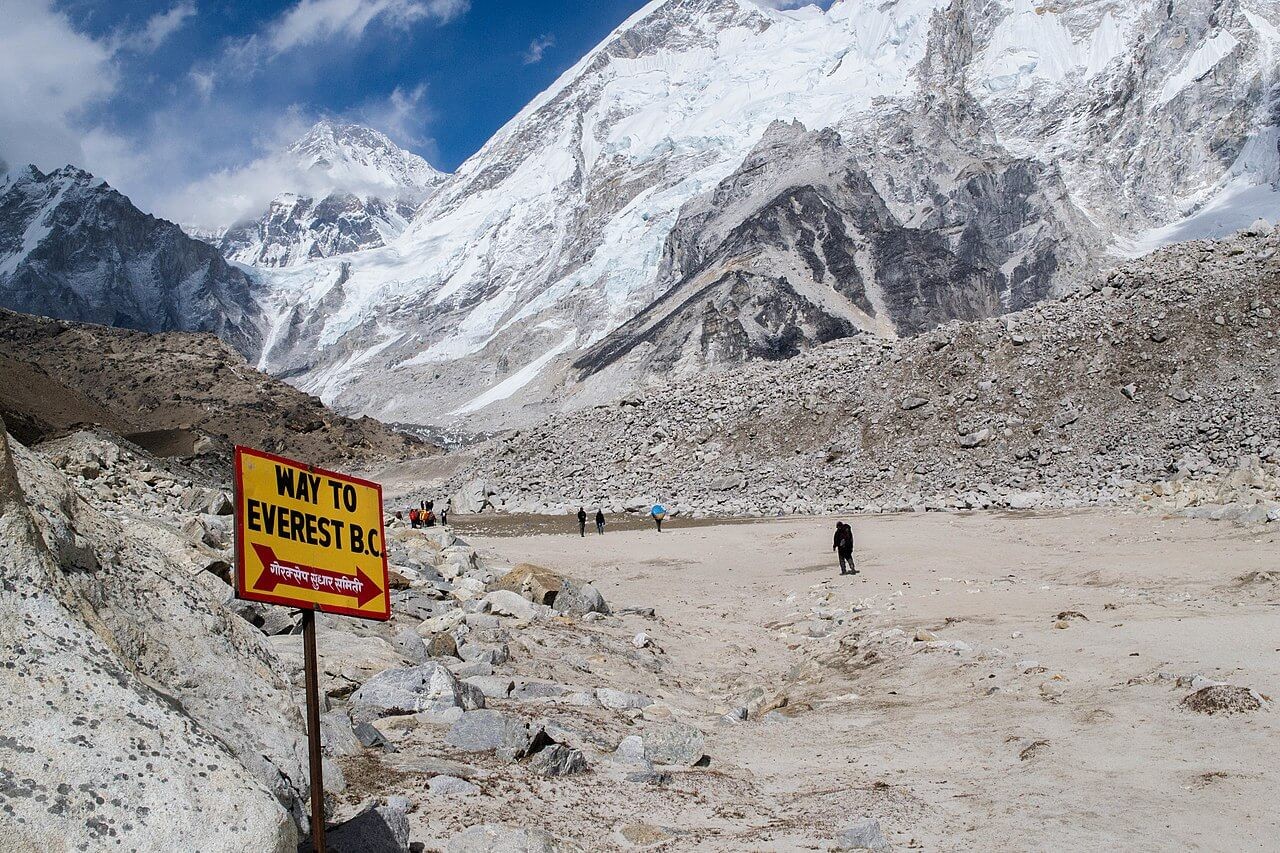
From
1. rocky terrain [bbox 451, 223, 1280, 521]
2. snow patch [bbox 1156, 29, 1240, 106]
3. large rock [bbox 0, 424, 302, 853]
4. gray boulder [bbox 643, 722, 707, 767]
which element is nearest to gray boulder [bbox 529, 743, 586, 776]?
gray boulder [bbox 643, 722, 707, 767]

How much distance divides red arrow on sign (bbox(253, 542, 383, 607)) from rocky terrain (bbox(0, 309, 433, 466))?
206ft

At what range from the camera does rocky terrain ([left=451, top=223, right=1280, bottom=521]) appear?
104ft

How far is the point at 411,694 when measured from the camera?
28.1ft

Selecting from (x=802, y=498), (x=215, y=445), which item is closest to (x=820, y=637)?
(x=802, y=498)

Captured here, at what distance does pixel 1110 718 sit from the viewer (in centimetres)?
834

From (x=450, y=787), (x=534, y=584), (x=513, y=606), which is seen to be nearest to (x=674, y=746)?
(x=450, y=787)

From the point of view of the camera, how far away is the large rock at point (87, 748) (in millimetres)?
3830

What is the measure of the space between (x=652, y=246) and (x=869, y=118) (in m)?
47.7

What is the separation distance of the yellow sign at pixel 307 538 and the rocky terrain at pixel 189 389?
2471 inches

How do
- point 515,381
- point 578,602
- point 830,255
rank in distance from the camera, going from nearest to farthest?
point 578,602 → point 830,255 → point 515,381

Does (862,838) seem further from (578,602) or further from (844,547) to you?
(844,547)

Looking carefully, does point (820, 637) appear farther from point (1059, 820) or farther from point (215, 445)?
point (215, 445)

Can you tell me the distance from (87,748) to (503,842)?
2526mm

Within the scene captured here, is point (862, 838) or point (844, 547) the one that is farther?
point (844, 547)
